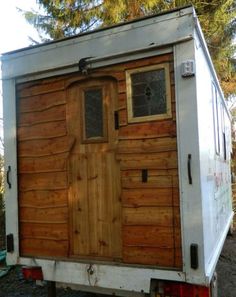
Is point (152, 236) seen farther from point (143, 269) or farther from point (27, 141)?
point (27, 141)

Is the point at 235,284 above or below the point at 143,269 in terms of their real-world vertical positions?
below

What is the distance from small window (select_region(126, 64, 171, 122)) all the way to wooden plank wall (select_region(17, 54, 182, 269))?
52mm

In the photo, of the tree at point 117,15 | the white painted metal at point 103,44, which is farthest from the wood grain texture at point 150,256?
the tree at point 117,15

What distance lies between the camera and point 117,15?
1107 cm

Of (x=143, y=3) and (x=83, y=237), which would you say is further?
(x=143, y=3)

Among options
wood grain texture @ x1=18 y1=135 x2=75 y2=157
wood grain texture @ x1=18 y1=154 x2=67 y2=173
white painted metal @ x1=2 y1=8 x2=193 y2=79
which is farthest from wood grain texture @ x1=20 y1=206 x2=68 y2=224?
white painted metal @ x1=2 y1=8 x2=193 y2=79

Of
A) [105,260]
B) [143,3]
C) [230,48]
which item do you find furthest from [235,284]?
[230,48]

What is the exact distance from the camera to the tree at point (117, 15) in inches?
436

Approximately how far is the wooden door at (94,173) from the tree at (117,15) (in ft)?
25.4

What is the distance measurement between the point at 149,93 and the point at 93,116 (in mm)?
637

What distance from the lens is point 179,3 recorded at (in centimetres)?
1130

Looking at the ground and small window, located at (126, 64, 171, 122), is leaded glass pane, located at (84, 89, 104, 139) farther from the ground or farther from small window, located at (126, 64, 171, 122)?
the ground

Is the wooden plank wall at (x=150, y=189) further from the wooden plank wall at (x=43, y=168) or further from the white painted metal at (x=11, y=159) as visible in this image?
the white painted metal at (x=11, y=159)

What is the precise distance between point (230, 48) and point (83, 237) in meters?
11.4
